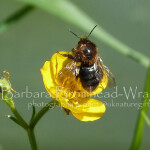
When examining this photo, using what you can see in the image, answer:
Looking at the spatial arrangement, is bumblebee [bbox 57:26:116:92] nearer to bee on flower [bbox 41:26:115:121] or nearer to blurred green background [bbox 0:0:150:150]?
bee on flower [bbox 41:26:115:121]

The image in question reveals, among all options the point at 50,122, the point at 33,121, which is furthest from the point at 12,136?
the point at 33,121

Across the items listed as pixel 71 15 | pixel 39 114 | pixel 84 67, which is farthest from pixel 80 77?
pixel 71 15

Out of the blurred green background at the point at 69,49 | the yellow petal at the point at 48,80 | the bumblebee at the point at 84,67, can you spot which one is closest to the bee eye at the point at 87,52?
the bumblebee at the point at 84,67

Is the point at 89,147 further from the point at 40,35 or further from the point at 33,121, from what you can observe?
the point at 33,121

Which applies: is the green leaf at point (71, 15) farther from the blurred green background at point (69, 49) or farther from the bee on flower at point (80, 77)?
the blurred green background at point (69, 49)

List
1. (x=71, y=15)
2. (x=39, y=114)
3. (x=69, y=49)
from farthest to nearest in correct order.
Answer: (x=69, y=49) < (x=71, y=15) < (x=39, y=114)

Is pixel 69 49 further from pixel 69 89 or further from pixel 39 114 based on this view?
pixel 39 114
